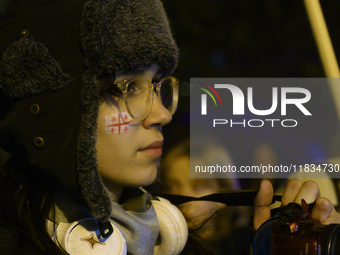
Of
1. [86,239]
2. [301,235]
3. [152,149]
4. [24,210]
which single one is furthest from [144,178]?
[301,235]

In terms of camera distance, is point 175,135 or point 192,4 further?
point 175,135

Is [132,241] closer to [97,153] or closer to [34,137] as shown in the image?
[97,153]

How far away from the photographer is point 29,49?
828 mm

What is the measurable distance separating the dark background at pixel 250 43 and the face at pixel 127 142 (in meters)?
0.59

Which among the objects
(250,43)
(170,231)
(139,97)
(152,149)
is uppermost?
(250,43)

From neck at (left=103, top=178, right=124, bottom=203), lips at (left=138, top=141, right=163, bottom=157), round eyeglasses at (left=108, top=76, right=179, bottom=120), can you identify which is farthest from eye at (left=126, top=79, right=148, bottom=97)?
neck at (left=103, top=178, right=124, bottom=203)

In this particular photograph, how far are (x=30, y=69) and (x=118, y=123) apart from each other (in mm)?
265

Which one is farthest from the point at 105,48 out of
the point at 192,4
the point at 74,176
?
the point at 192,4

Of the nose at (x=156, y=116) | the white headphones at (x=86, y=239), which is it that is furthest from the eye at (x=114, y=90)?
the white headphones at (x=86, y=239)

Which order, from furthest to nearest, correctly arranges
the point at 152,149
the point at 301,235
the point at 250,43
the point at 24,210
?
the point at 250,43
the point at 152,149
the point at 24,210
the point at 301,235

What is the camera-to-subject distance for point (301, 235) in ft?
2.48

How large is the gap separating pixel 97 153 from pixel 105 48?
283 millimetres

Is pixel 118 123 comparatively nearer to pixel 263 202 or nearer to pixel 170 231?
pixel 170 231

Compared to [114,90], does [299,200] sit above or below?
below
